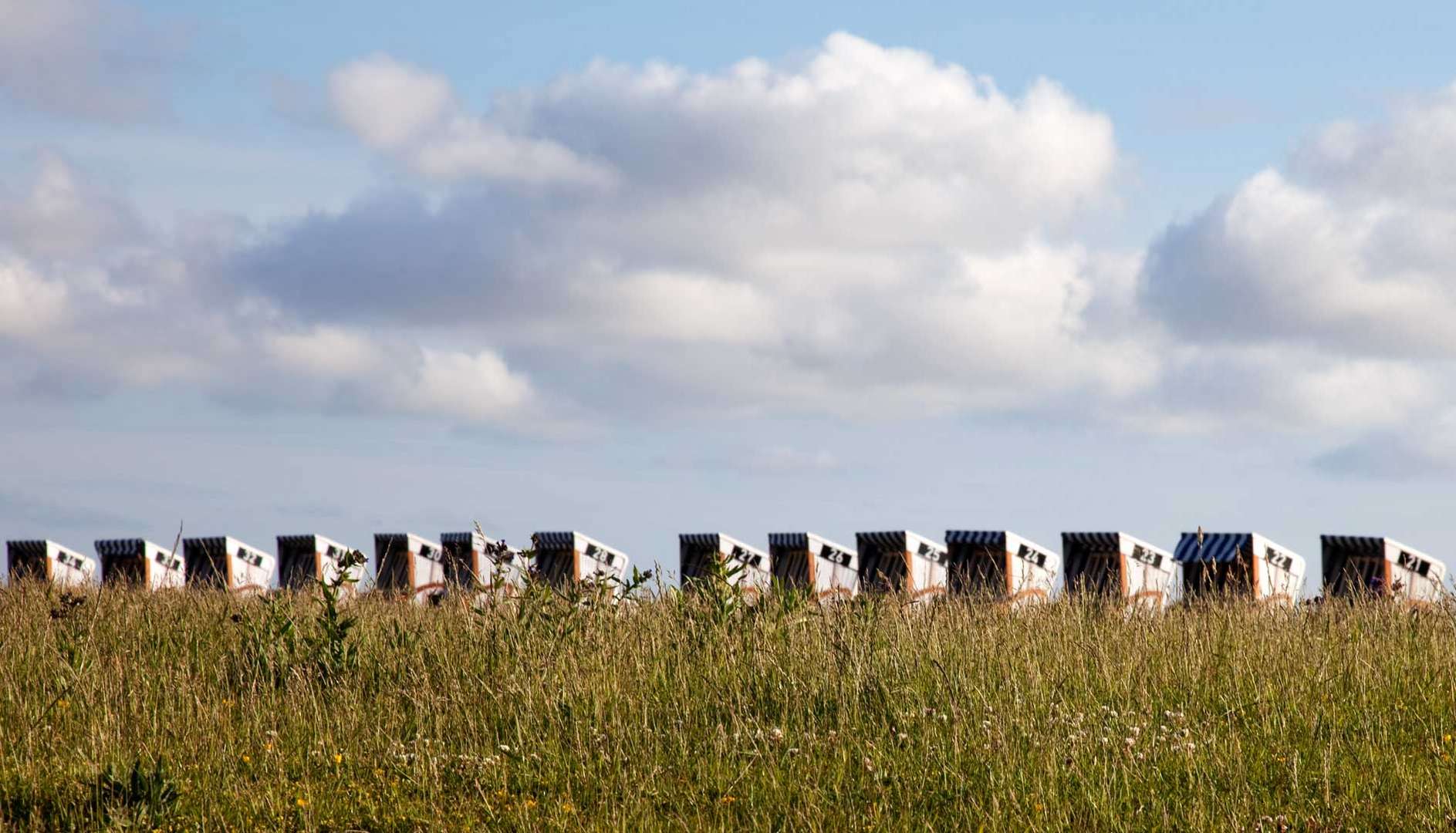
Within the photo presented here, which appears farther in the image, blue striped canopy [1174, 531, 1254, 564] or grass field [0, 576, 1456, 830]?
blue striped canopy [1174, 531, 1254, 564]

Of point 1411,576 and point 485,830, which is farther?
point 1411,576

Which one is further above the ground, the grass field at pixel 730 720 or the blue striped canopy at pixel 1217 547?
the blue striped canopy at pixel 1217 547

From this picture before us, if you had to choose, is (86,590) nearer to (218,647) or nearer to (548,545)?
(218,647)

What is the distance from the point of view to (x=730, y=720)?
21.5 ft

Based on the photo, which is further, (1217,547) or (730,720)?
(1217,547)

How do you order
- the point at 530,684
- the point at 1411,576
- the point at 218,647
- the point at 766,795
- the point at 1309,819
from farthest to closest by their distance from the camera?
the point at 1411,576
the point at 218,647
the point at 530,684
the point at 766,795
the point at 1309,819

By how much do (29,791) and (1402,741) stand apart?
6.22 meters

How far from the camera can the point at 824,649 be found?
7.30 metres

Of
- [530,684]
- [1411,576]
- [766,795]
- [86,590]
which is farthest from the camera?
[1411,576]

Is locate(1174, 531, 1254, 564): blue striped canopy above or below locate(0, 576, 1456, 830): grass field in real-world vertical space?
above

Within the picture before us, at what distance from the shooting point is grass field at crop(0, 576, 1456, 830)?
537 centimetres

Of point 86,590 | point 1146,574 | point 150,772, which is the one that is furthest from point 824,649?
point 1146,574

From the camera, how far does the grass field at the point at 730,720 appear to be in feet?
17.6

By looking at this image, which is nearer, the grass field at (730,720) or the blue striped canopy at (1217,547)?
the grass field at (730,720)
